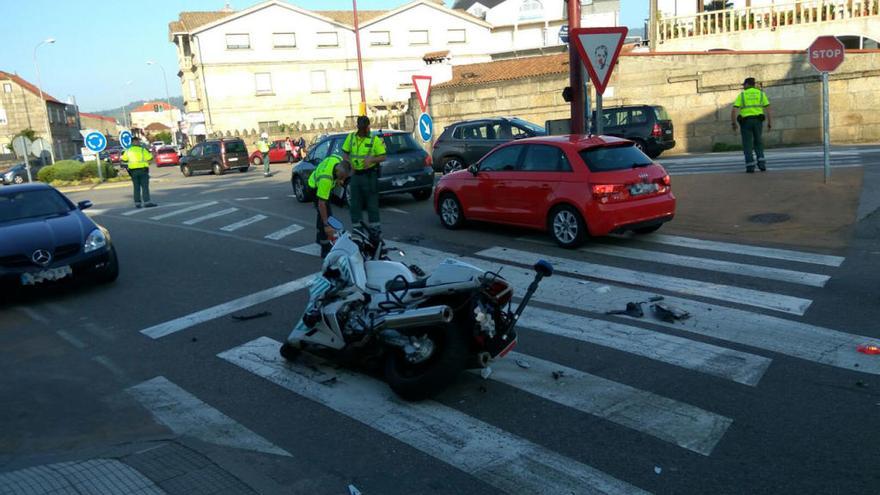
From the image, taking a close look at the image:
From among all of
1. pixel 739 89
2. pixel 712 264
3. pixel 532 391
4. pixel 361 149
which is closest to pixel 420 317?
pixel 532 391

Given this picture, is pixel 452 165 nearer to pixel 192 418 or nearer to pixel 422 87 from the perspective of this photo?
pixel 422 87

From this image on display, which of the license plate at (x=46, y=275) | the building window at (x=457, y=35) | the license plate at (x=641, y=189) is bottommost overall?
the license plate at (x=46, y=275)

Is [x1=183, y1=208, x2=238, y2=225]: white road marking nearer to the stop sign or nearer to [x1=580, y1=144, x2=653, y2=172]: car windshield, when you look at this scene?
[x1=580, y1=144, x2=653, y2=172]: car windshield

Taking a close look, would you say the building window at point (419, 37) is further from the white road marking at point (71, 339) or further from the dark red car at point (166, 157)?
the white road marking at point (71, 339)

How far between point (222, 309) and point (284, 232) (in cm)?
508

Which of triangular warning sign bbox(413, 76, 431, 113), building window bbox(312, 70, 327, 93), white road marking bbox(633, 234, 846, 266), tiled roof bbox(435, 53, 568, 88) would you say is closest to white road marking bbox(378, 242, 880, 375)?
white road marking bbox(633, 234, 846, 266)

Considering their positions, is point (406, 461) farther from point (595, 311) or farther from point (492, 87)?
point (492, 87)

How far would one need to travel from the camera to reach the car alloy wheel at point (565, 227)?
10.2 meters

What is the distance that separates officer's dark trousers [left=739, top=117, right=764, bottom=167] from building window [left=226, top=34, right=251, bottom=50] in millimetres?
50551

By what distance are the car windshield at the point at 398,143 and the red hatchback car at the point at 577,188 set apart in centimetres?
432

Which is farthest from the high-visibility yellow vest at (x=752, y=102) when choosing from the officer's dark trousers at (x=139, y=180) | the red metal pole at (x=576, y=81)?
the officer's dark trousers at (x=139, y=180)

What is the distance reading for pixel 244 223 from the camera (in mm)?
14680

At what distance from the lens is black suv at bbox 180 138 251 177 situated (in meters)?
35.9

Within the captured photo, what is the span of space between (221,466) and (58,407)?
2.04 m
